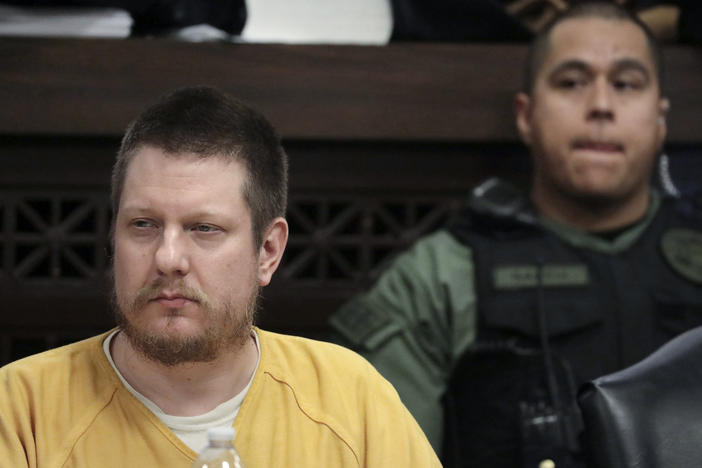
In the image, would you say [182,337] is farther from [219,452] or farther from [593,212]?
[593,212]

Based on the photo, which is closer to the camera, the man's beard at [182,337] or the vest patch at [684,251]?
the man's beard at [182,337]

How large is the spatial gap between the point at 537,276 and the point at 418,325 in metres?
0.27

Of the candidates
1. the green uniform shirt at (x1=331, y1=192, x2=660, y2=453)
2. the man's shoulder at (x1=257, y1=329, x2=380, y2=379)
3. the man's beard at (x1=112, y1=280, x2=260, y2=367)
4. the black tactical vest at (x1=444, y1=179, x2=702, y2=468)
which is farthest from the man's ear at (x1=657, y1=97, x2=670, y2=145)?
the man's beard at (x1=112, y1=280, x2=260, y2=367)

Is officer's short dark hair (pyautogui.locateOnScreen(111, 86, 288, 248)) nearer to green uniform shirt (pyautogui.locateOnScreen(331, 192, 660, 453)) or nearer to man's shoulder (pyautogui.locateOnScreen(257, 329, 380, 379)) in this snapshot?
man's shoulder (pyautogui.locateOnScreen(257, 329, 380, 379))

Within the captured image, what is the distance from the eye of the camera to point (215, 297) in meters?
1.26

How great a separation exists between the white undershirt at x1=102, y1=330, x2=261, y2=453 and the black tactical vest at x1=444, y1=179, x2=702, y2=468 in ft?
2.96

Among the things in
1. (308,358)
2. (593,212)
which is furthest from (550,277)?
(308,358)

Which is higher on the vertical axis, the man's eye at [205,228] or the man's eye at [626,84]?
the man's eye at [626,84]

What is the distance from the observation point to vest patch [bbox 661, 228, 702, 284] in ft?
7.33

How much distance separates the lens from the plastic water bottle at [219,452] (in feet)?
3.43

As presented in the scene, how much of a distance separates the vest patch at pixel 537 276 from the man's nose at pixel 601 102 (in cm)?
33

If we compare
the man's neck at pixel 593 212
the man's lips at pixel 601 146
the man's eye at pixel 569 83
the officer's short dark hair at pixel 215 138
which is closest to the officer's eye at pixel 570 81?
the man's eye at pixel 569 83

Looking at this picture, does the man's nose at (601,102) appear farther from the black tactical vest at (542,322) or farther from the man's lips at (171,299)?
the man's lips at (171,299)

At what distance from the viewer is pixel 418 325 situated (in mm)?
2188
